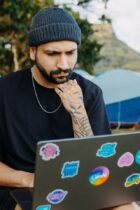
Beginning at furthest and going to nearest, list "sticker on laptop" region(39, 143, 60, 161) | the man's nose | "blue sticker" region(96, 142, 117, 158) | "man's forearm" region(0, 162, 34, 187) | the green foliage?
the green foliage → the man's nose → "man's forearm" region(0, 162, 34, 187) → "blue sticker" region(96, 142, 117, 158) → "sticker on laptop" region(39, 143, 60, 161)

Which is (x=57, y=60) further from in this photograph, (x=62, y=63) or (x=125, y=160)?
(x=125, y=160)

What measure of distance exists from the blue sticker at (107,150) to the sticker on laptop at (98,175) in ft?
0.20

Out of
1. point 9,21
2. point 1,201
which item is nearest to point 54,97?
point 1,201

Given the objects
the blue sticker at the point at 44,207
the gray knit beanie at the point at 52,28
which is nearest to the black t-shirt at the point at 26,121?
the gray knit beanie at the point at 52,28

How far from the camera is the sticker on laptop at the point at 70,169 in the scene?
68.4 inches

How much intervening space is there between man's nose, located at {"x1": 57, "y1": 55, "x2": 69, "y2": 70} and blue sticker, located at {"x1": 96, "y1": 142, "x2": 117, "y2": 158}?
1.97 ft

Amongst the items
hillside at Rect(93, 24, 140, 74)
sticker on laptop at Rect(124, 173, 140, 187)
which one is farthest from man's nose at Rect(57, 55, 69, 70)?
hillside at Rect(93, 24, 140, 74)

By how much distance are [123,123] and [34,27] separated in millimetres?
10697

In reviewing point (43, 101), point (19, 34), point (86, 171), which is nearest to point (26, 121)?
point (43, 101)

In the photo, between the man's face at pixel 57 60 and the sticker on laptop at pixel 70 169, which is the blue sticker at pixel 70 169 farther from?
the man's face at pixel 57 60

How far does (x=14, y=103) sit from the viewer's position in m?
2.31

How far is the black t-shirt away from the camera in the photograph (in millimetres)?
2283

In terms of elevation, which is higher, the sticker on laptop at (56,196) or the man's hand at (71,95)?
the man's hand at (71,95)

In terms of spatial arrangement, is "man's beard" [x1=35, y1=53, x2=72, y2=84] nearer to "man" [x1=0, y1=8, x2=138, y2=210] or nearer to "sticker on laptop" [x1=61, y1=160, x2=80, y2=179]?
"man" [x1=0, y1=8, x2=138, y2=210]
